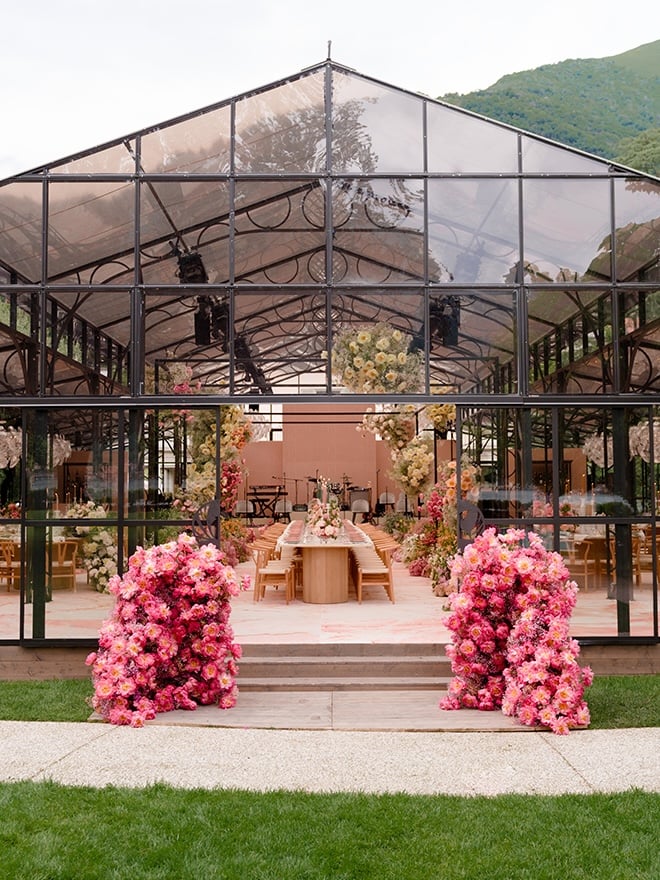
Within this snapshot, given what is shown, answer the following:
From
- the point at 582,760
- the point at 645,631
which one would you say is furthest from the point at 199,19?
the point at 582,760

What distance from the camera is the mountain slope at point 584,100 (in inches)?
1578

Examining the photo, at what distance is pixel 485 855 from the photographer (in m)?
4.38

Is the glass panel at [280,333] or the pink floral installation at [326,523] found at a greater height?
the glass panel at [280,333]

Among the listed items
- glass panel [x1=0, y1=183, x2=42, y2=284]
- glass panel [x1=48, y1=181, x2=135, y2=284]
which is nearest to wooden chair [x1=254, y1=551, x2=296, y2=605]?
glass panel [x1=48, y1=181, x2=135, y2=284]

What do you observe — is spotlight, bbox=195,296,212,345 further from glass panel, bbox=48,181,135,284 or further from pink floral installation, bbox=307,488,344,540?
pink floral installation, bbox=307,488,344,540

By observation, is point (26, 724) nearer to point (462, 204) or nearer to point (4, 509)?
point (4, 509)

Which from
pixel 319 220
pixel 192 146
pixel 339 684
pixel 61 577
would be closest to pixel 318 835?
pixel 339 684

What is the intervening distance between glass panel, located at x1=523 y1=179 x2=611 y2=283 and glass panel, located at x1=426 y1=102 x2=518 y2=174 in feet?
1.80

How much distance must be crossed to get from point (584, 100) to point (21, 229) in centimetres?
4137

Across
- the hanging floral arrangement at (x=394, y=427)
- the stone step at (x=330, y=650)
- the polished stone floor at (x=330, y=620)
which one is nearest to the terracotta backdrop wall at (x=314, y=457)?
the hanging floral arrangement at (x=394, y=427)

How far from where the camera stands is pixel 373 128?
9.11 meters

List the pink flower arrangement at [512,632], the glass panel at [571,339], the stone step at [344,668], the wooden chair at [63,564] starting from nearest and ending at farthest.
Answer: the pink flower arrangement at [512,632] → the stone step at [344,668] → the wooden chair at [63,564] → the glass panel at [571,339]

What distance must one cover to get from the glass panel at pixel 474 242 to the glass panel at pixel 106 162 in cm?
294

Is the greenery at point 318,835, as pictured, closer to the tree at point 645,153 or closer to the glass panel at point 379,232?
the glass panel at point 379,232
